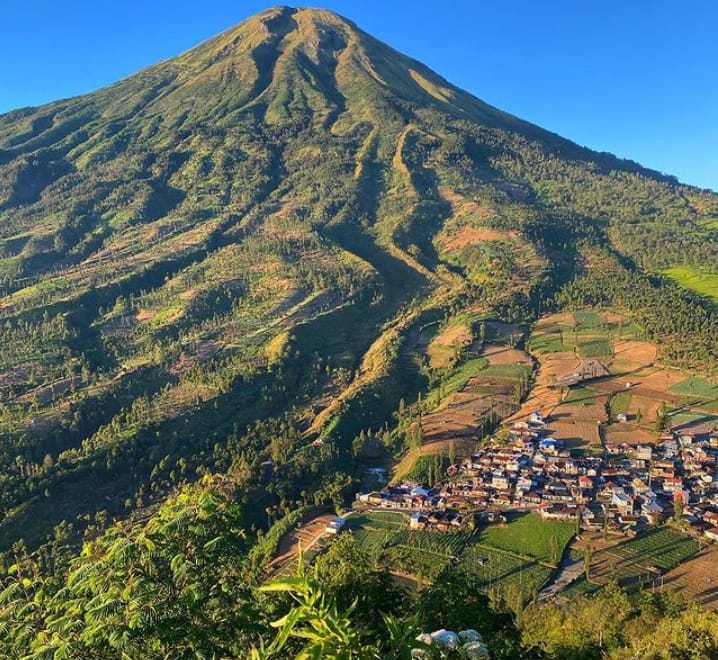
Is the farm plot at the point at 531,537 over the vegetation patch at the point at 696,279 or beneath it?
beneath

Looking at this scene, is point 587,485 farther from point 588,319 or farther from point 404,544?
point 588,319

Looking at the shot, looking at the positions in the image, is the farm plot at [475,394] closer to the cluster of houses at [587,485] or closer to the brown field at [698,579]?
the cluster of houses at [587,485]

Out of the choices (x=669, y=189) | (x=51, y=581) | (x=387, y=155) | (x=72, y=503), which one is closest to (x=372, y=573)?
(x=51, y=581)

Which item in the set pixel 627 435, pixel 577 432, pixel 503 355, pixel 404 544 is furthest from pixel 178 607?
pixel 503 355

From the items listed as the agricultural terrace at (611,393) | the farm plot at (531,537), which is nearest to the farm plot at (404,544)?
the farm plot at (531,537)

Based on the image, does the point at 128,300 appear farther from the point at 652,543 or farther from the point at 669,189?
the point at 669,189

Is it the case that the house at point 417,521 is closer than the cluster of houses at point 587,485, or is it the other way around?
the cluster of houses at point 587,485
